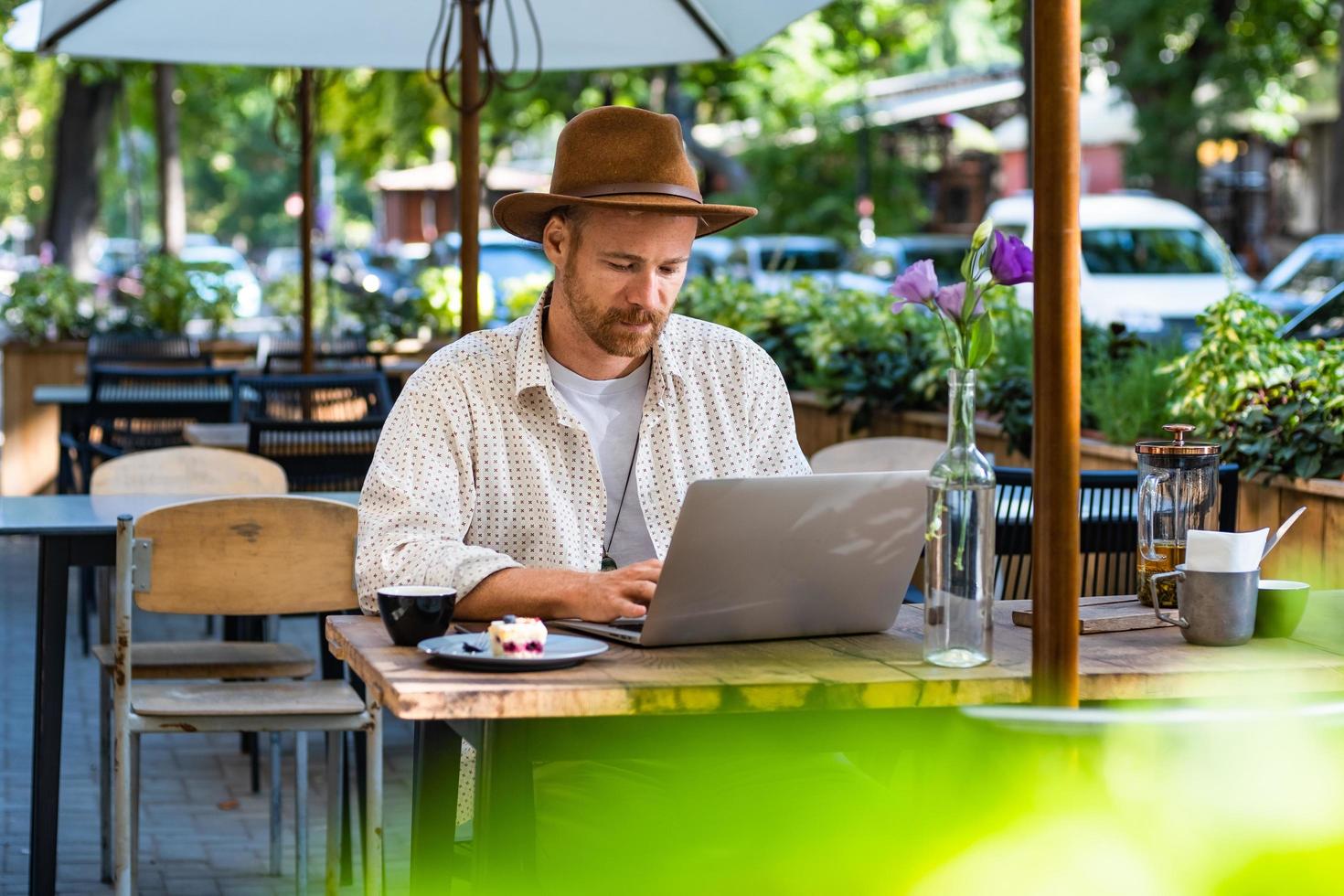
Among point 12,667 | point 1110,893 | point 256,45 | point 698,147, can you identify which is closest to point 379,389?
point 256,45

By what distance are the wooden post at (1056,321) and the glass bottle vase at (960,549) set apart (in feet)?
0.99

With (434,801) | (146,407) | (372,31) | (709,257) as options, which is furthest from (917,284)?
(709,257)

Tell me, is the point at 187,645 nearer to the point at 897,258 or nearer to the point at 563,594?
the point at 563,594

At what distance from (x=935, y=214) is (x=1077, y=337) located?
3627 cm

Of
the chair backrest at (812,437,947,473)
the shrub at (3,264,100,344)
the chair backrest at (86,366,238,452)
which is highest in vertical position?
the shrub at (3,264,100,344)

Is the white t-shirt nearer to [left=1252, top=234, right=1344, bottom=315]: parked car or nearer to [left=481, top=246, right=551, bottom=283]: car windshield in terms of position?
[left=1252, top=234, right=1344, bottom=315]: parked car

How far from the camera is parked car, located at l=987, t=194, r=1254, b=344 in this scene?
1477cm

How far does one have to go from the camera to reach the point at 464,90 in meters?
5.62

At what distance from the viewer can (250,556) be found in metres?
4.01

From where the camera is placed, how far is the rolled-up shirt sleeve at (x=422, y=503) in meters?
2.88

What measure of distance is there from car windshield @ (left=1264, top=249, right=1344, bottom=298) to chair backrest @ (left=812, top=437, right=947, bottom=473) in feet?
38.3

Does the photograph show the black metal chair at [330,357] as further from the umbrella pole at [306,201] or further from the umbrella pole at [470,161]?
the umbrella pole at [470,161]

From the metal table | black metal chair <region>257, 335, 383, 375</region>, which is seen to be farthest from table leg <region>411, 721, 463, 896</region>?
black metal chair <region>257, 335, 383, 375</region>

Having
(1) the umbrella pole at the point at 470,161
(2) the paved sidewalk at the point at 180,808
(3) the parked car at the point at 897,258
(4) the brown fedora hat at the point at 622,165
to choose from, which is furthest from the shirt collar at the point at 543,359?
(3) the parked car at the point at 897,258
